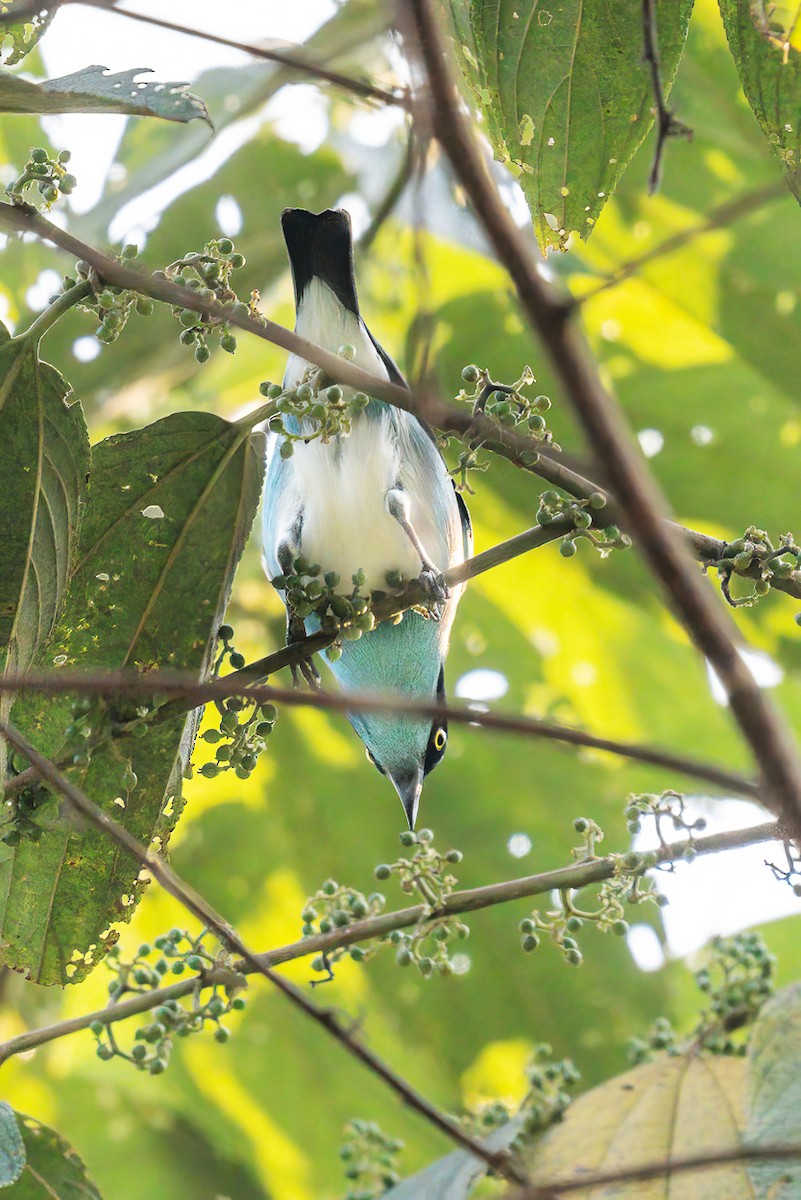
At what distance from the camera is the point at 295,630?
2473 millimetres

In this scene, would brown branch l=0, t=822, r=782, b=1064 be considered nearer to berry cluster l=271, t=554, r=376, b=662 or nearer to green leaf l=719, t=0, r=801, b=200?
berry cluster l=271, t=554, r=376, b=662

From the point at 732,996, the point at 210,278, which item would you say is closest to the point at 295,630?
the point at 210,278

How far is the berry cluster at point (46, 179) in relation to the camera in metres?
1.68

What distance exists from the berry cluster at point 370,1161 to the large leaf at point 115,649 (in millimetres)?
1192

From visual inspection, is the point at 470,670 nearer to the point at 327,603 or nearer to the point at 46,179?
the point at 327,603

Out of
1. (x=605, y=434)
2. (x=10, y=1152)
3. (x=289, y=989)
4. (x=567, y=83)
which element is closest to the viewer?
(x=605, y=434)

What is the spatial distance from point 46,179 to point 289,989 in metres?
1.14

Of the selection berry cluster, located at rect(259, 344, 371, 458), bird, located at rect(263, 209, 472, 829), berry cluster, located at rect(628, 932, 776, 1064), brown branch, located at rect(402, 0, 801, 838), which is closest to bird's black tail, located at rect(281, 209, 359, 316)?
bird, located at rect(263, 209, 472, 829)

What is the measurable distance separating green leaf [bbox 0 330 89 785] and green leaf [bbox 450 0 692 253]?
0.76 metres

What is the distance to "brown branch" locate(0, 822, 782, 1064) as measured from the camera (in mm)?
1972

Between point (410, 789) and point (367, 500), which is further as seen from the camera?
point (410, 789)

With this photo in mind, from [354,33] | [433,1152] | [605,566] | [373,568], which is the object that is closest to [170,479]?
[373,568]

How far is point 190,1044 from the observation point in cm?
415

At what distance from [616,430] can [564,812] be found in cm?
339
